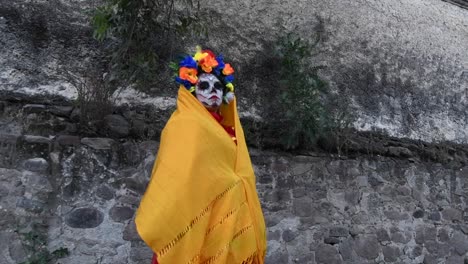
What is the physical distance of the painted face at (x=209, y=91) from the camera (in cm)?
269

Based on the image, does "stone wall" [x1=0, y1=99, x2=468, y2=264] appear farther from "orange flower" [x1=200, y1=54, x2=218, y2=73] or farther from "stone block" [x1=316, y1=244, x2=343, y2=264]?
"orange flower" [x1=200, y1=54, x2=218, y2=73]

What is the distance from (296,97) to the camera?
411 centimetres

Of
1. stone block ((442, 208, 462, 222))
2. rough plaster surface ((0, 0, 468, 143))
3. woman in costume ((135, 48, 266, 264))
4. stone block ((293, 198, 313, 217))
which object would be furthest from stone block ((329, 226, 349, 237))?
woman in costume ((135, 48, 266, 264))

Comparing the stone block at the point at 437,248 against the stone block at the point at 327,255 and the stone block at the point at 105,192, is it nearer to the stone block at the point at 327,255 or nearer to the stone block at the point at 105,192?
the stone block at the point at 327,255

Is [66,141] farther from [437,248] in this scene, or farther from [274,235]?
[437,248]

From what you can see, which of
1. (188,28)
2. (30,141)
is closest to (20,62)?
(30,141)

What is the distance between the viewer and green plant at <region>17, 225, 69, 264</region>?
308 cm

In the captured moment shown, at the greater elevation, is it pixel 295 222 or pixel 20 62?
pixel 20 62

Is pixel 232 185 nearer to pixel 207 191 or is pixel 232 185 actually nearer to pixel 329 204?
pixel 207 191

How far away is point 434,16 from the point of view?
540cm

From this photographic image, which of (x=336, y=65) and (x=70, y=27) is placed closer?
(x=70, y=27)

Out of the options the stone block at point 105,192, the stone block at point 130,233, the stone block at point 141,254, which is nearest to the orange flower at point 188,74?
the stone block at point 105,192

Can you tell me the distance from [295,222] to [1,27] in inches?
104

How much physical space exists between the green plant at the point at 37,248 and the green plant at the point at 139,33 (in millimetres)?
1143
